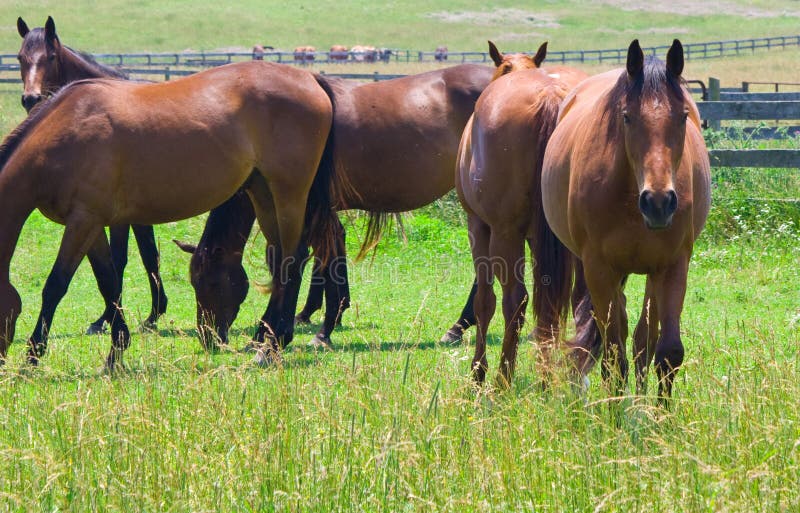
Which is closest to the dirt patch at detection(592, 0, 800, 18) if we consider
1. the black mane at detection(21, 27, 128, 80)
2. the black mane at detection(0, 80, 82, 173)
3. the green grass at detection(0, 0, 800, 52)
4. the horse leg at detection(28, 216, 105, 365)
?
the green grass at detection(0, 0, 800, 52)

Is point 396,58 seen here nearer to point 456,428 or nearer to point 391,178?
point 391,178

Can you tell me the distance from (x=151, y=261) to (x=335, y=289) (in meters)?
1.71

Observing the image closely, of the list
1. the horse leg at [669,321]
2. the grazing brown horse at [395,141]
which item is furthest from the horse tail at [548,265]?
the grazing brown horse at [395,141]

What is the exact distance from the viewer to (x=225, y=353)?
7.17 meters

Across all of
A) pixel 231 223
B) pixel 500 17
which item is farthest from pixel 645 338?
pixel 500 17

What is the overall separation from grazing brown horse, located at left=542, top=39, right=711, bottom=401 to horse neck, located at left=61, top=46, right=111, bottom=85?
500 cm

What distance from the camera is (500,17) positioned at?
255ft

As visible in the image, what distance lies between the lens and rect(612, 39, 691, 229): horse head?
12.6 ft

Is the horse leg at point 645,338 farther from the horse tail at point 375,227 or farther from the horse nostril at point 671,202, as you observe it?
the horse tail at point 375,227

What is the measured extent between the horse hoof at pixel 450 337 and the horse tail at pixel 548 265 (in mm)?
2334

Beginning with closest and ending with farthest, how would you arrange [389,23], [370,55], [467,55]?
[370,55]
[467,55]
[389,23]

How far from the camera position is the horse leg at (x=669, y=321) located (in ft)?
13.9

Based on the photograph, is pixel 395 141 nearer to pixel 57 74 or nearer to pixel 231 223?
pixel 231 223

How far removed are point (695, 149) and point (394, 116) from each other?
417cm
